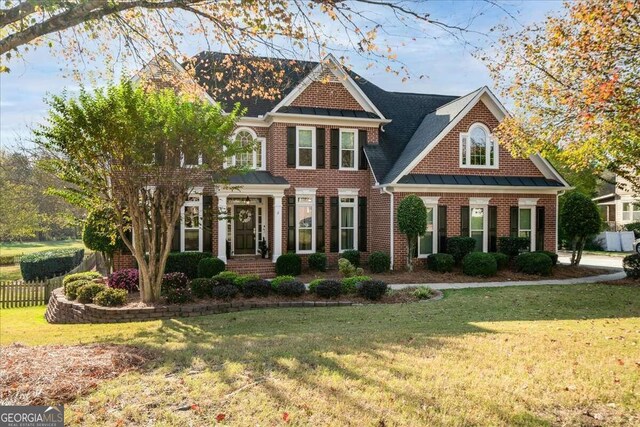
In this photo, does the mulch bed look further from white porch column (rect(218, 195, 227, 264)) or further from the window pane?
the window pane

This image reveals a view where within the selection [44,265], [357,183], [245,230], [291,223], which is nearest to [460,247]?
[357,183]

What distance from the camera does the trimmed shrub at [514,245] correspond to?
63.3 ft

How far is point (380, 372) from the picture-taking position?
18.0 ft

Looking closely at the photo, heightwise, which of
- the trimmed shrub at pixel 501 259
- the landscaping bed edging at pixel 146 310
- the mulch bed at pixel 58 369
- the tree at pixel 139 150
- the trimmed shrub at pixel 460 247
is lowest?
the landscaping bed edging at pixel 146 310

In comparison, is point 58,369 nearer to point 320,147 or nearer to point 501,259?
point 320,147

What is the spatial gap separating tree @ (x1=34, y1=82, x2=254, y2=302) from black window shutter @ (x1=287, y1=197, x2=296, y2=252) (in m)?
7.03

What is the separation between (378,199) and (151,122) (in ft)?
36.3

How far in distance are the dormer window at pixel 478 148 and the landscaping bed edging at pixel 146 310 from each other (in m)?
10.4

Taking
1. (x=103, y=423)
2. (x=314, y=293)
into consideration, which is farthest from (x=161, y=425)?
(x=314, y=293)

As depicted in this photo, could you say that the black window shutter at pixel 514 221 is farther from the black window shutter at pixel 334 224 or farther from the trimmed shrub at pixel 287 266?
the trimmed shrub at pixel 287 266

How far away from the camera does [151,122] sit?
35.7ft

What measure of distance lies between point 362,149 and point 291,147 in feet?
10.5

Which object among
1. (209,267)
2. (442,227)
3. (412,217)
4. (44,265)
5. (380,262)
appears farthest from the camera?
(44,265)

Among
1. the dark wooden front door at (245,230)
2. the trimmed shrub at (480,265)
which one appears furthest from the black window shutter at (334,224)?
the trimmed shrub at (480,265)
